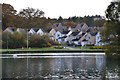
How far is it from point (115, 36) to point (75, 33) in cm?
6320

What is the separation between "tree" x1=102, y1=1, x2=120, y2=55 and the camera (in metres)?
40.4

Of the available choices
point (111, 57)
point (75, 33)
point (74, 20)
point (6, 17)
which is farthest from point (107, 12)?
point (74, 20)

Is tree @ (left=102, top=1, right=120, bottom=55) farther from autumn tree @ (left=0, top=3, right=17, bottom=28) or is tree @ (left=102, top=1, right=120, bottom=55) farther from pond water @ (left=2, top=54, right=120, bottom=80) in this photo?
autumn tree @ (left=0, top=3, right=17, bottom=28)

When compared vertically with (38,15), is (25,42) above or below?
below

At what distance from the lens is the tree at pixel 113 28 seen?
1591 inches

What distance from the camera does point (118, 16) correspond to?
4138 centimetres

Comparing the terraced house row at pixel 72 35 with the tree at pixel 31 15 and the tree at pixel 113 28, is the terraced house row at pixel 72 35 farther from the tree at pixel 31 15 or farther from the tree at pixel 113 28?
the tree at pixel 113 28

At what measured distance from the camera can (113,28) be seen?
134 feet

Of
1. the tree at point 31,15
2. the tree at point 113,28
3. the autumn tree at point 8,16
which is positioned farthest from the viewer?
the tree at point 31,15

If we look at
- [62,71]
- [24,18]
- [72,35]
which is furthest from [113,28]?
[72,35]

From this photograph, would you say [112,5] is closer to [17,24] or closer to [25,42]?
[25,42]

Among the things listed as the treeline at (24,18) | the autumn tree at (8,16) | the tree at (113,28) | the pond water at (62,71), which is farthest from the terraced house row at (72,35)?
the pond water at (62,71)

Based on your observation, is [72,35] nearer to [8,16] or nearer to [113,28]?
[8,16]

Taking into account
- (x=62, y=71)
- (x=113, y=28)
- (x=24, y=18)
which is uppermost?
(x=24, y=18)
